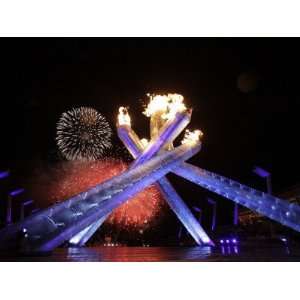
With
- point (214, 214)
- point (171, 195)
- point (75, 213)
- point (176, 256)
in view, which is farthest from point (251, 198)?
point (214, 214)

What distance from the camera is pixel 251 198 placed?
619 inches

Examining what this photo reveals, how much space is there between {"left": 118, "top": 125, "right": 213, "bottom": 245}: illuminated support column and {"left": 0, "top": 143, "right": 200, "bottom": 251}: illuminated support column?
2.85m

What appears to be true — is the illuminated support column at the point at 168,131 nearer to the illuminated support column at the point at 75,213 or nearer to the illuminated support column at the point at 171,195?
the illuminated support column at the point at 171,195

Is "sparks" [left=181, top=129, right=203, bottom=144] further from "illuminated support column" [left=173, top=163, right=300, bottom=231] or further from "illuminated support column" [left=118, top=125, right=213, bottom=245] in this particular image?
"illuminated support column" [left=118, top=125, right=213, bottom=245]

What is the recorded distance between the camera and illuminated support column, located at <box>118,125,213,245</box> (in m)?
18.2

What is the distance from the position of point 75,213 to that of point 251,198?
817cm

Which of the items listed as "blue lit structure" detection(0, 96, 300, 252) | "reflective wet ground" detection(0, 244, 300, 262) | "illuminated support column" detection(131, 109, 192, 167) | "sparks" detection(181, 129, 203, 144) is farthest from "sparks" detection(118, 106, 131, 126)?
"reflective wet ground" detection(0, 244, 300, 262)

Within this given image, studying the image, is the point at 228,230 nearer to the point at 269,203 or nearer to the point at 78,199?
the point at 269,203

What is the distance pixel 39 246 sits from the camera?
919 centimetres

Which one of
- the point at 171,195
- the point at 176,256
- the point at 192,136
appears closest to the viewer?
the point at 176,256

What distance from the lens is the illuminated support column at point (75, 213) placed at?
9219mm

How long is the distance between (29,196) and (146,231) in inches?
436

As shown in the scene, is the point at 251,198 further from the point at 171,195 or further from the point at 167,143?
the point at 167,143

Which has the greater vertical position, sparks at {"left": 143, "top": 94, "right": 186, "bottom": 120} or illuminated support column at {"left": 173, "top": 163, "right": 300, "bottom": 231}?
sparks at {"left": 143, "top": 94, "right": 186, "bottom": 120}
